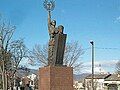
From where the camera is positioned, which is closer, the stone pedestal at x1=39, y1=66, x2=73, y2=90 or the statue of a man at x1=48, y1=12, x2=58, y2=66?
the stone pedestal at x1=39, y1=66, x2=73, y2=90

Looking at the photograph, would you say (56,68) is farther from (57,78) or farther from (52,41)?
(52,41)

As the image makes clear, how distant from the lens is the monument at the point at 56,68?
16616 millimetres

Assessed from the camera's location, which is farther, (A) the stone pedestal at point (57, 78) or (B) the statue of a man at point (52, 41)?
(B) the statue of a man at point (52, 41)

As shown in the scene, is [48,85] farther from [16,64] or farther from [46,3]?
[16,64]

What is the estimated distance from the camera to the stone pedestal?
54.3 ft

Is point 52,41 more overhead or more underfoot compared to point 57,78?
more overhead

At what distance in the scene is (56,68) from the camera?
16.8 meters

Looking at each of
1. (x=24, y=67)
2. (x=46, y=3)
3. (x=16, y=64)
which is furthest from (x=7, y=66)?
(x=46, y=3)

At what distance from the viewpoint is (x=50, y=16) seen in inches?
719

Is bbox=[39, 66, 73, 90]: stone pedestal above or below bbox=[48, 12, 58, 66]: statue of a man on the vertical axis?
below

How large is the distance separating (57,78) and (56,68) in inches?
21.0

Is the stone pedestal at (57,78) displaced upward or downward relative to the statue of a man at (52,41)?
downward

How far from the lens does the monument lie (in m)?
16.6

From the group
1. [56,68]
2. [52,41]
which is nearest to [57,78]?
[56,68]
